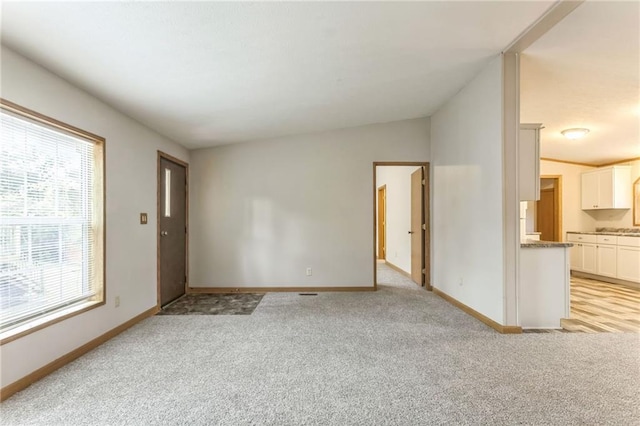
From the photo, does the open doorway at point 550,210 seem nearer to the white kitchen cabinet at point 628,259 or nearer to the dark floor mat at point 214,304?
the white kitchen cabinet at point 628,259

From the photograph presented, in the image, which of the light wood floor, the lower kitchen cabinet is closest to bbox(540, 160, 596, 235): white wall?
the lower kitchen cabinet

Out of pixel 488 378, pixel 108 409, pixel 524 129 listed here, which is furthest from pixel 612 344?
pixel 108 409

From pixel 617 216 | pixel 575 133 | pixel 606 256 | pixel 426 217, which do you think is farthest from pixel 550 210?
pixel 426 217

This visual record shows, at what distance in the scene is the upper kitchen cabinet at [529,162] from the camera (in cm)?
302

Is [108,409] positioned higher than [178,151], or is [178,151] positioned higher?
[178,151]

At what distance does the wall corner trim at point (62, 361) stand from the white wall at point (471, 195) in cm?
370

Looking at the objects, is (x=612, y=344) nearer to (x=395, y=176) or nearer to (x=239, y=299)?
(x=239, y=299)

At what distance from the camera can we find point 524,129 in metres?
3.07

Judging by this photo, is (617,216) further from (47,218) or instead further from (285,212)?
(47,218)

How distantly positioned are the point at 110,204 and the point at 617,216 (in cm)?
805

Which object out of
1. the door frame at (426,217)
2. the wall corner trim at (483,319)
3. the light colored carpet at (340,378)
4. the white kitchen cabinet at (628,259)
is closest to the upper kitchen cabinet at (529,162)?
the wall corner trim at (483,319)

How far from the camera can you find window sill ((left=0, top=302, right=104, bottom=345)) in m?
1.90

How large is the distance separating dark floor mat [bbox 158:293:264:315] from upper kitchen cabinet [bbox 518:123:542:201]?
328 cm

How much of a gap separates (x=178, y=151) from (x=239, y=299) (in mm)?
2257
